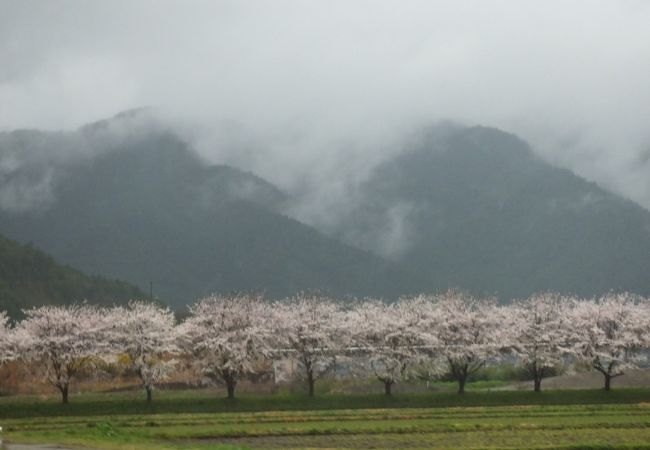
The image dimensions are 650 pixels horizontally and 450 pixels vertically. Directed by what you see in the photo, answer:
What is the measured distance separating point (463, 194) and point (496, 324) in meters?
129

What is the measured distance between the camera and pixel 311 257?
572 ft

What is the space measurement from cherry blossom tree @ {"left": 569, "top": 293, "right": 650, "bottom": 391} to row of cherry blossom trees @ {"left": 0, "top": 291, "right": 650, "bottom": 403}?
0.09m

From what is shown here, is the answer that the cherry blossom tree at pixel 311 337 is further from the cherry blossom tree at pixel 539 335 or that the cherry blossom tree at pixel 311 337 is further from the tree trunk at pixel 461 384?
the cherry blossom tree at pixel 539 335

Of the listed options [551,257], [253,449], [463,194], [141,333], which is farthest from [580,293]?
[253,449]

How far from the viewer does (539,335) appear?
2660 inches

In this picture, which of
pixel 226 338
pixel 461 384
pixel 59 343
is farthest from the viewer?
pixel 226 338

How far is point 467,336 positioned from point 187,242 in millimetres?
121737

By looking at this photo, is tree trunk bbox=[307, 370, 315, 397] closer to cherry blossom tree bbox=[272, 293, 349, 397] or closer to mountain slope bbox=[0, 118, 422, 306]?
cherry blossom tree bbox=[272, 293, 349, 397]

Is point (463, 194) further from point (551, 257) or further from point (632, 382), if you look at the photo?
point (632, 382)

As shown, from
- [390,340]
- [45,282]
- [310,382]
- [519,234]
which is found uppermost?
[519,234]

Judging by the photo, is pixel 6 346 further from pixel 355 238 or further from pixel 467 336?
pixel 355 238

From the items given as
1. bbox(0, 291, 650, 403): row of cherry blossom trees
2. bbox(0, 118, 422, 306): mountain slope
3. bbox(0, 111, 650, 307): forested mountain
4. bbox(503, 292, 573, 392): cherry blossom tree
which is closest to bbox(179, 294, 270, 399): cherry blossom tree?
bbox(0, 291, 650, 403): row of cherry blossom trees

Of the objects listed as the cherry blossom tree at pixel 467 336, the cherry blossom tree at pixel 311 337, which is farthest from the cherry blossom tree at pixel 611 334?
the cherry blossom tree at pixel 311 337

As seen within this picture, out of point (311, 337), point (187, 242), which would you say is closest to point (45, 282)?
point (187, 242)
